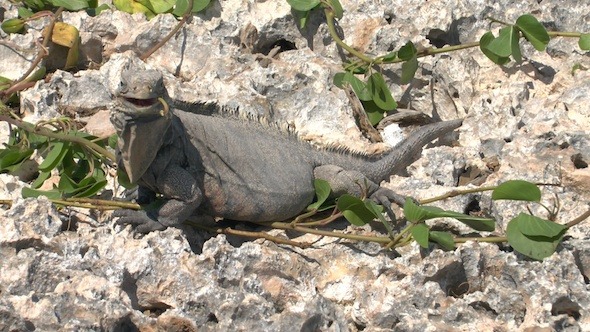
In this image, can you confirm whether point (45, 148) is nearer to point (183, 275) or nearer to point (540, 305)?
point (183, 275)

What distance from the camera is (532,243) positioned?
11.8 ft

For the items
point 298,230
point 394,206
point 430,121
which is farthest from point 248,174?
point 430,121

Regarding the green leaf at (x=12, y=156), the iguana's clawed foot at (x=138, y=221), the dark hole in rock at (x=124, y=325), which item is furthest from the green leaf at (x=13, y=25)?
the dark hole in rock at (x=124, y=325)

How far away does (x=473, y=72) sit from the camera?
16.9 feet

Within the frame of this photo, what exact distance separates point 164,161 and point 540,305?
167 centimetres

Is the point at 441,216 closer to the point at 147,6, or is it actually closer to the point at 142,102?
the point at 142,102

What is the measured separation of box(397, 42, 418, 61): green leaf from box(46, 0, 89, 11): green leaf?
1773 millimetres

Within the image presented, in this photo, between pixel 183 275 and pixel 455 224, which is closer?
pixel 183 275

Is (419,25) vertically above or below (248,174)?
above

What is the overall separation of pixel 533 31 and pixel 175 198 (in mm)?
2200

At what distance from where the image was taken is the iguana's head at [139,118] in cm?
345

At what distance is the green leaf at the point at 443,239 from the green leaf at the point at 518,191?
30 centimetres

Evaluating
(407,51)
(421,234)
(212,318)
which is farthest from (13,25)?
(421,234)

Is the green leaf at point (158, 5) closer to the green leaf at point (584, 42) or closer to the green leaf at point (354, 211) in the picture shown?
the green leaf at point (354, 211)
